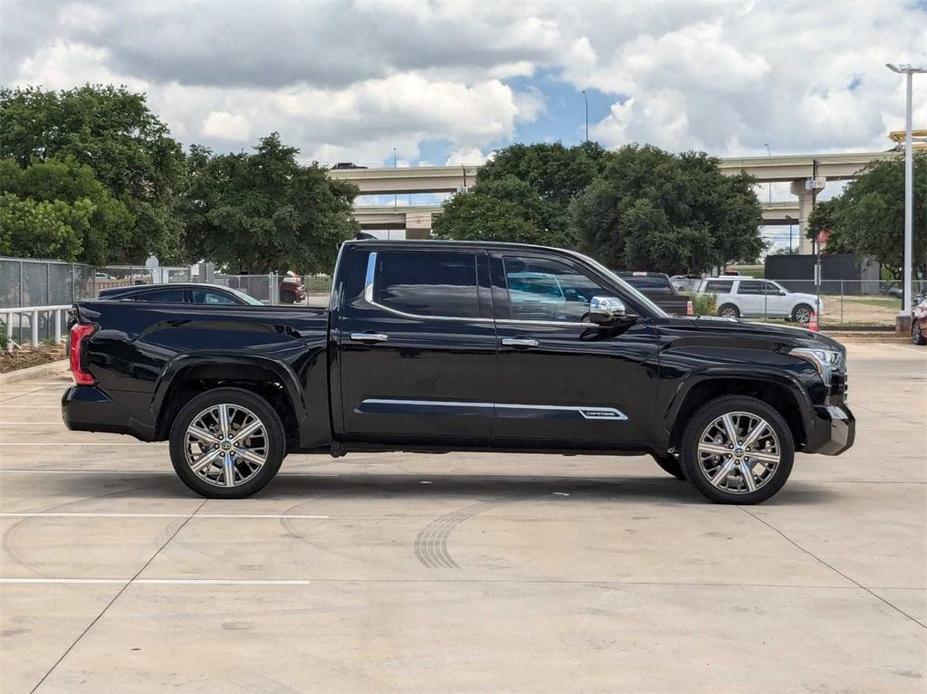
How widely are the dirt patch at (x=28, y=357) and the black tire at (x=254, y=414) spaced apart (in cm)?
1350

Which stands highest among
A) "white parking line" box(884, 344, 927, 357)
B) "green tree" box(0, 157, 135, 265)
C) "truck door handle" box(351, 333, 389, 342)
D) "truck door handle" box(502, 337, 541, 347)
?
"green tree" box(0, 157, 135, 265)

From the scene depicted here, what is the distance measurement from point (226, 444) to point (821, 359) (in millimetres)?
4622

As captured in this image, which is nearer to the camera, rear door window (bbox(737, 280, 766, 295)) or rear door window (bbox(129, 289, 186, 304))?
rear door window (bbox(129, 289, 186, 304))

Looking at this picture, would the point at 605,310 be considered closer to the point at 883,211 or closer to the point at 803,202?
the point at 883,211

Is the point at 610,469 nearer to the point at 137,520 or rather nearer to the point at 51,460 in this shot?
the point at 137,520

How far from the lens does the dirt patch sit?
22.0m

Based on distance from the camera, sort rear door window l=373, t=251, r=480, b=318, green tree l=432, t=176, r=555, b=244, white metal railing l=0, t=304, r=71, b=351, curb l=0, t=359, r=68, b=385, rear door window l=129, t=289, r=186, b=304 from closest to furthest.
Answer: rear door window l=373, t=251, r=480, b=318, rear door window l=129, t=289, r=186, b=304, curb l=0, t=359, r=68, b=385, white metal railing l=0, t=304, r=71, b=351, green tree l=432, t=176, r=555, b=244

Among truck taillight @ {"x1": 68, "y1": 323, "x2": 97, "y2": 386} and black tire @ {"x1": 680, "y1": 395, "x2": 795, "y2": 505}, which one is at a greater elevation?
truck taillight @ {"x1": 68, "y1": 323, "x2": 97, "y2": 386}

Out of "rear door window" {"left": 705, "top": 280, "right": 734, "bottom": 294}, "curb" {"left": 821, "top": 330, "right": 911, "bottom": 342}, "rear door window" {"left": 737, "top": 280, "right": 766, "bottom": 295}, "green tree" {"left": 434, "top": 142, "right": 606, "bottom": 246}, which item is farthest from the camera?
"green tree" {"left": 434, "top": 142, "right": 606, "bottom": 246}

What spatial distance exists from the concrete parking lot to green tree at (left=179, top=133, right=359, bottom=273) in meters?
49.8

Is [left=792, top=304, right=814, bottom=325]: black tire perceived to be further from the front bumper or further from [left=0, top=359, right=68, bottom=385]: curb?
the front bumper

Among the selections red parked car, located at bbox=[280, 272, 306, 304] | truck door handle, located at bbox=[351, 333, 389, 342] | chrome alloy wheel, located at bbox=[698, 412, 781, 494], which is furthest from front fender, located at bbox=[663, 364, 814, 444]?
red parked car, located at bbox=[280, 272, 306, 304]

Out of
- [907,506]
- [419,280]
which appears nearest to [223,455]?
[419,280]

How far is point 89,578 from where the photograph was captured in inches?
263
